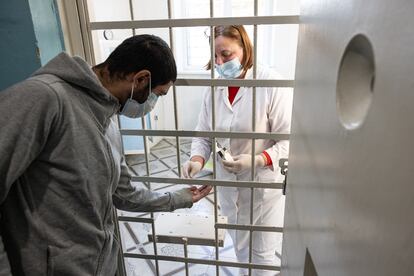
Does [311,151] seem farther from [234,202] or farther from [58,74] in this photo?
[234,202]

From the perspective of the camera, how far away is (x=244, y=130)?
Answer: 4.05 ft

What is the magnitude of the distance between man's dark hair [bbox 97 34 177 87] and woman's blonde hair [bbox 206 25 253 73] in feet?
1.06

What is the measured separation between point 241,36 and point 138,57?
478 millimetres

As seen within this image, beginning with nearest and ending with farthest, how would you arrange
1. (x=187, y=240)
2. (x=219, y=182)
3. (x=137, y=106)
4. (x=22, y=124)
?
(x=22, y=124), (x=137, y=106), (x=219, y=182), (x=187, y=240)

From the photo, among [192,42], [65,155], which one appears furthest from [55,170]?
[192,42]

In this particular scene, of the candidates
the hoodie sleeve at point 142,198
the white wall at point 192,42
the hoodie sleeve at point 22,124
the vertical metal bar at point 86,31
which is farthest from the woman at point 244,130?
the white wall at point 192,42

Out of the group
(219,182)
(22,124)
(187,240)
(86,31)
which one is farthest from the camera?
(187,240)

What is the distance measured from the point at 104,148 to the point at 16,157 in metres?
0.22

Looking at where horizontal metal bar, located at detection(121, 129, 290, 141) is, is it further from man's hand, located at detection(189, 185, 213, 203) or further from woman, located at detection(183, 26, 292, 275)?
man's hand, located at detection(189, 185, 213, 203)

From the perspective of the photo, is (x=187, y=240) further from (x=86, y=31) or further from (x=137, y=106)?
(x=86, y=31)

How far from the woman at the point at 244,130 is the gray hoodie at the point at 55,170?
500mm

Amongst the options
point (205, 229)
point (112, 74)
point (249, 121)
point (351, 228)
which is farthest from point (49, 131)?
point (205, 229)

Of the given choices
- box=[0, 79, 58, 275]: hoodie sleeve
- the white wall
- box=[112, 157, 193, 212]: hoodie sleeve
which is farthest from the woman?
the white wall

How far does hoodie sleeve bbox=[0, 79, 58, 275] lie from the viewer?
24.7 inches
